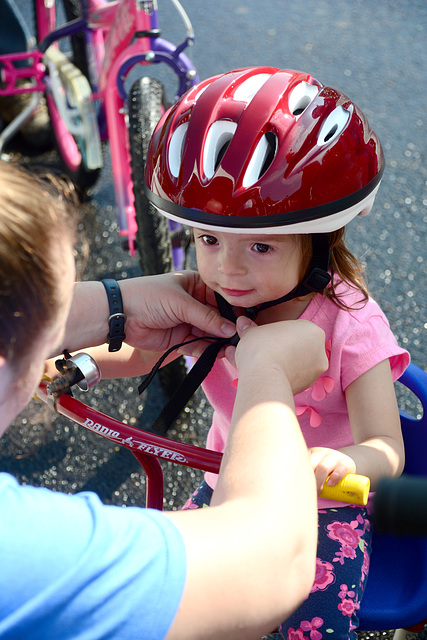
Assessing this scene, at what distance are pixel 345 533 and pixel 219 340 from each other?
527mm

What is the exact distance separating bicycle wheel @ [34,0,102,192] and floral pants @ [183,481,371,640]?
7.08 ft

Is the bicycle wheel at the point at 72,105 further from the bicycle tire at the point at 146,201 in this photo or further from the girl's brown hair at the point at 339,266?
the girl's brown hair at the point at 339,266

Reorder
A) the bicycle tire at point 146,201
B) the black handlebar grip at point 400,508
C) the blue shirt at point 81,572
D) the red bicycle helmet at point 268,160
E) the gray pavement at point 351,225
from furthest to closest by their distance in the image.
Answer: the gray pavement at point 351,225
the bicycle tire at point 146,201
the red bicycle helmet at point 268,160
the blue shirt at point 81,572
the black handlebar grip at point 400,508

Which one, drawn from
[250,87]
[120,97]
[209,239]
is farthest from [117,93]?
[209,239]

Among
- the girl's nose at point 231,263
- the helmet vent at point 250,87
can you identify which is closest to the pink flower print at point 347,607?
the girl's nose at point 231,263

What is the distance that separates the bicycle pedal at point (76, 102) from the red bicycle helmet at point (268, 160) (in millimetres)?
1666

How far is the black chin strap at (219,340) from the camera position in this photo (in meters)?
1.47

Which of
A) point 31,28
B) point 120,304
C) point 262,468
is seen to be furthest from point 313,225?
point 31,28

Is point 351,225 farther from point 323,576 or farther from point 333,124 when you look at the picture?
point 323,576

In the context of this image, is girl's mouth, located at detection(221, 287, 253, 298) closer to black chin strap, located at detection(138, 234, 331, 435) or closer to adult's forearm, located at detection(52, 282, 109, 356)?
black chin strap, located at detection(138, 234, 331, 435)

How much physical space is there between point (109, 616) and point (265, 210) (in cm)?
86

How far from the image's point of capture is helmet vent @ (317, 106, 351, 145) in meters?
1.45

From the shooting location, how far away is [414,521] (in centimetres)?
64

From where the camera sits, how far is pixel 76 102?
3.15 m
